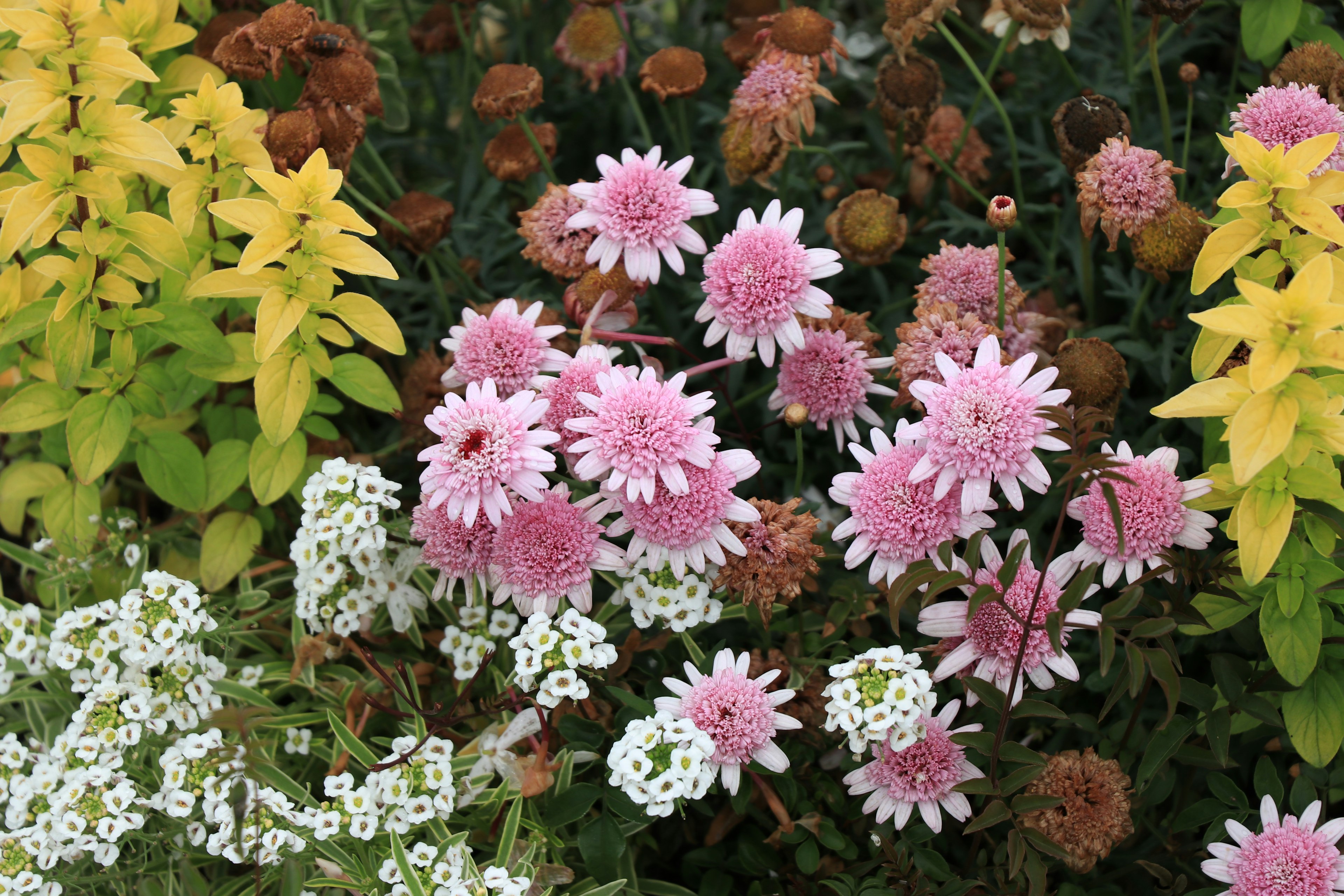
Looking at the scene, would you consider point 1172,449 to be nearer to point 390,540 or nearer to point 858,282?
point 858,282

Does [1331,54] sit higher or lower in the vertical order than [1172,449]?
higher

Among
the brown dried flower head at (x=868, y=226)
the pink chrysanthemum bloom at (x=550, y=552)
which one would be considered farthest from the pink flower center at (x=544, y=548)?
the brown dried flower head at (x=868, y=226)

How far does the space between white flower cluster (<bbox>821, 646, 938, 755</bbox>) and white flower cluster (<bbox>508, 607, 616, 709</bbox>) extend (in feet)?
0.87

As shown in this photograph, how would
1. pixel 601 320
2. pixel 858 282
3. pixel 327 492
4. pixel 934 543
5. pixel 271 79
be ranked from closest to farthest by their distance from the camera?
pixel 934 543 → pixel 327 492 → pixel 601 320 → pixel 271 79 → pixel 858 282

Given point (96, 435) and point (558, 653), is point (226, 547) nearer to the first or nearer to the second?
point (96, 435)

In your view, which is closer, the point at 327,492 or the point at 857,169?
the point at 327,492

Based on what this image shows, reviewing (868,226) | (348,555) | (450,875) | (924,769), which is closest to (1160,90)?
(868,226)

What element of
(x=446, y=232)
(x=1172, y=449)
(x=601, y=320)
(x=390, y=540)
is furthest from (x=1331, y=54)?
(x=390, y=540)

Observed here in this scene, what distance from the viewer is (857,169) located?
2.03 meters

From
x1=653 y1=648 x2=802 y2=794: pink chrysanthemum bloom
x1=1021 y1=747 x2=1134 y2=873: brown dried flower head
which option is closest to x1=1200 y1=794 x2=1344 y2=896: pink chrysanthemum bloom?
x1=1021 y1=747 x2=1134 y2=873: brown dried flower head

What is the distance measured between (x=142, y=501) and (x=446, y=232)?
2.82 feet

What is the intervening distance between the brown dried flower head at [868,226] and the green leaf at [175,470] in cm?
109

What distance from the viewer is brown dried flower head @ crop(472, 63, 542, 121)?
1591 millimetres

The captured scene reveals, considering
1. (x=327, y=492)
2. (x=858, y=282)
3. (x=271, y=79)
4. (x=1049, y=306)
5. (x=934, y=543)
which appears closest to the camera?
(x=934, y=543)
